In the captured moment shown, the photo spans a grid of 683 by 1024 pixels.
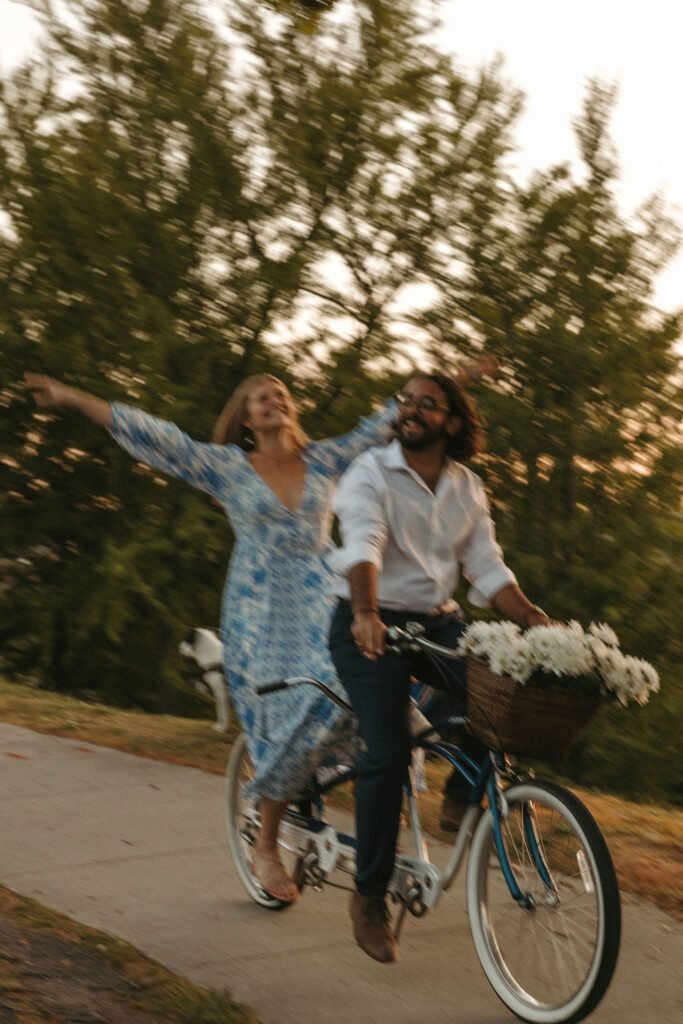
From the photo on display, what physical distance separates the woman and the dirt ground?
2.41 feet

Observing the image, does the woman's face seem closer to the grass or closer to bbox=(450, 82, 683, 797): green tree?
the grass

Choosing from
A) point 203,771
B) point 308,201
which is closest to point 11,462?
point 308,201

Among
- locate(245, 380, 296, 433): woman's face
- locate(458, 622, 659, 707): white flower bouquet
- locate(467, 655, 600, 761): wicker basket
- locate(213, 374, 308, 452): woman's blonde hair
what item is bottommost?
locate(213, 374, 308, 452): woman's blonde hair

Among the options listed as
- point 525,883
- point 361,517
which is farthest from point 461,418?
point 525,883

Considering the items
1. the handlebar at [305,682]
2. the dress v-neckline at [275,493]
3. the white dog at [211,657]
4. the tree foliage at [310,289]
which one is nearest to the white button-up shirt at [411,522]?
the handlebar at [305,682]

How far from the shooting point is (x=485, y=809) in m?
4.77

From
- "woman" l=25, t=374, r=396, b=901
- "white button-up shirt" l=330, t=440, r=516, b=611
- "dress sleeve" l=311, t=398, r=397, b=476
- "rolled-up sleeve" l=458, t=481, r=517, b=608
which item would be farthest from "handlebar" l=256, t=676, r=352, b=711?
"dress sleeve" l=311, t=398, r=397, b=476

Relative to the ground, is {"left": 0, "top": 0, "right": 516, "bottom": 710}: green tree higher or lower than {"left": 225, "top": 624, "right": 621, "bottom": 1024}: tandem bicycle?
lower

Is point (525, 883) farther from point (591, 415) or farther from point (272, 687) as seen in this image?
point (591, 415)

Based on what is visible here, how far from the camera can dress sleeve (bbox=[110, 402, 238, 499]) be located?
5953mm

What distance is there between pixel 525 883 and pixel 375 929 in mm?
546

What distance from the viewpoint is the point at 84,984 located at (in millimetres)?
4699

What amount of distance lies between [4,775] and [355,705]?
345 centimetres

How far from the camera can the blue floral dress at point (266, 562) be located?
18.6ft
